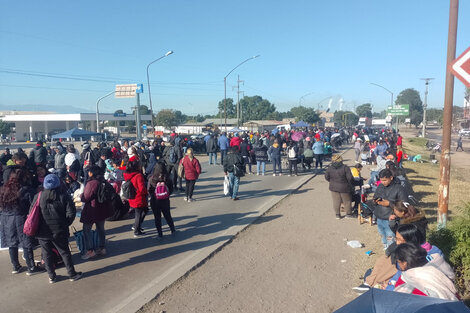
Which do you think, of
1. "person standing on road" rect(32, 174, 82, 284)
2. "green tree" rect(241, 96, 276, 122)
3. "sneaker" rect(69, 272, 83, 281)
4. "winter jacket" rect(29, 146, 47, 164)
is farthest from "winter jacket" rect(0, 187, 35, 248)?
"green tree" rect(241, 96, 276, 122)

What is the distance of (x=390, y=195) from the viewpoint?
5.74 meters

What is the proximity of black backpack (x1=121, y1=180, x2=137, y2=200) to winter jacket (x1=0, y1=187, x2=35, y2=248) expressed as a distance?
1.70m

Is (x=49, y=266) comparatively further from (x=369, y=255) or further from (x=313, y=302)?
(x=369, y=255)

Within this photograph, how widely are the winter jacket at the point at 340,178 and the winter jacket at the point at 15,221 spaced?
624 cm

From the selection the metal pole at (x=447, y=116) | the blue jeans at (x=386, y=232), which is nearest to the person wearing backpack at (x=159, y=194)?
the blue jeans at (x=386, y=232)

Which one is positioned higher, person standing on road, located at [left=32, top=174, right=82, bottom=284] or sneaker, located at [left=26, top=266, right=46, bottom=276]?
person standing on road, located at [left=32, top=174, right=82, bottom=284]

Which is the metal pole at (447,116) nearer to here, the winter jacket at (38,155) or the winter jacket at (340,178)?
the winter jacket at (340,178)

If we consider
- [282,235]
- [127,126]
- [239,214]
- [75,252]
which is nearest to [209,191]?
[239,214]

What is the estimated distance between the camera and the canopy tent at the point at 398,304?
1971 mm

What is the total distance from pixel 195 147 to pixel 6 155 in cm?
1414

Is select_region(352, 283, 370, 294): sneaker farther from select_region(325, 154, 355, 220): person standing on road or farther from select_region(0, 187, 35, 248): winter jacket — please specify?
select_region(0, 187, 35, 248): winter jacket

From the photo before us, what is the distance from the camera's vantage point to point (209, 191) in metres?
11.8

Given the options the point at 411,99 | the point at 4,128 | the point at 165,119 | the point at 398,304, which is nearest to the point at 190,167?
the point at 398,304

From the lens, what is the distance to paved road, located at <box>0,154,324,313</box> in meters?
4.62
